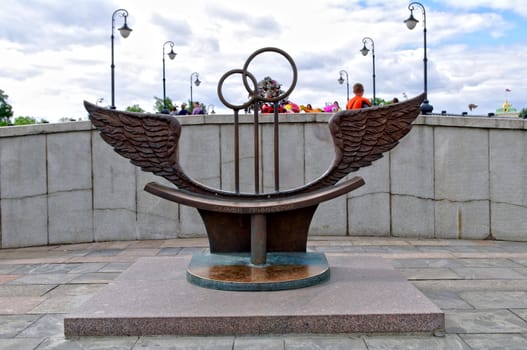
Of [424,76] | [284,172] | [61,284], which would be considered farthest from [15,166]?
[424,76]

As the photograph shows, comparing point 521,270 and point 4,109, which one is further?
point 4,109

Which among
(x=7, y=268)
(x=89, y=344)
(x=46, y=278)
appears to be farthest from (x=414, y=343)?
(x=7, y=268)

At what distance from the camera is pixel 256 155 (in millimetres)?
6008

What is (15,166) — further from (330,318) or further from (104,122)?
(330,318)

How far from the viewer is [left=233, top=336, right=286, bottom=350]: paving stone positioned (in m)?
4.36

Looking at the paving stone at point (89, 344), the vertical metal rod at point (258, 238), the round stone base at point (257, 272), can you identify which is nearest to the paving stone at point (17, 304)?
the paving stone at point (89, 344)

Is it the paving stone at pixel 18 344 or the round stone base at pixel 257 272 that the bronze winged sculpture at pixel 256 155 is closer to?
the round stone base at pixel 257 272

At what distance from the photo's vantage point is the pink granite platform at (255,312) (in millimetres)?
4625

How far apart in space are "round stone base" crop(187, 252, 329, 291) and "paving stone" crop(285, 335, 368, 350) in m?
0.86

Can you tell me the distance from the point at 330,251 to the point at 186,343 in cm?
494

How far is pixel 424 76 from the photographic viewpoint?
54.6 feet

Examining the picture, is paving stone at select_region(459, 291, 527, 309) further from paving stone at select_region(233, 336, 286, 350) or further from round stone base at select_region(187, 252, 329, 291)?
paving stone at select_region(233, 336, 286, 350)

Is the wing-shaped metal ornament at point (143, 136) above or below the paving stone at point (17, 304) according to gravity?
above

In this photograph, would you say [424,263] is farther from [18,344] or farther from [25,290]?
[18,344]
